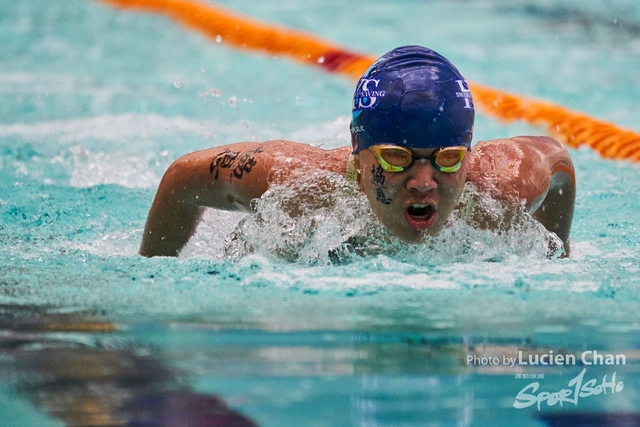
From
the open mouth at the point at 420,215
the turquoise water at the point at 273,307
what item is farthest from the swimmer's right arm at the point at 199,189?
the open mouth at the point at 420,215

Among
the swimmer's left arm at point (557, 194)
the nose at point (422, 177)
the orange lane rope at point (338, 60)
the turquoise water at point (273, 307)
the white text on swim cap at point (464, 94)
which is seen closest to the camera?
the turquoise water at point (273, 307)

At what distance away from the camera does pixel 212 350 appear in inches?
71.8

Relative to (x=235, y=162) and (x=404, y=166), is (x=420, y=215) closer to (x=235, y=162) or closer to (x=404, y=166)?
(x=404, y=166)

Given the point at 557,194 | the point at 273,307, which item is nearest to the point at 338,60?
the point at 557,194

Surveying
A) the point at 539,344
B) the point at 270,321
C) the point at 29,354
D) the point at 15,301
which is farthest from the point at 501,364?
the point at 15,301

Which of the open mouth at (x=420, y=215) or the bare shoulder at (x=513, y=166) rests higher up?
the bare shoulder at (x=513, y=166)

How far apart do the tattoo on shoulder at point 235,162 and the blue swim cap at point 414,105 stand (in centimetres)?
35

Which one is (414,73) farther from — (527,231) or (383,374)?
(383,374)

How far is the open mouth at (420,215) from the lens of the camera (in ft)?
8.11

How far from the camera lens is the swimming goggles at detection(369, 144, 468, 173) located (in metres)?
2.46

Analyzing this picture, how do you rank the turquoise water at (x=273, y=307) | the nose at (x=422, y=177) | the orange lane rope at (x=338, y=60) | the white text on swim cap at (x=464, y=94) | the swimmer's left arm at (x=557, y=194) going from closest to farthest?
the turquoise water at (x=273, y=307), the nose at (x=422, y=177), the white text on swim cap at (x=464, y=94), the swimmer's left arm at (x=557, y=194), the orange lane rope at (x=338, y=60)

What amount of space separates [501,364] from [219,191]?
127 centimetres

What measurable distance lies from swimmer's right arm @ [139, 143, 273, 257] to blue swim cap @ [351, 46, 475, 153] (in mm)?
351

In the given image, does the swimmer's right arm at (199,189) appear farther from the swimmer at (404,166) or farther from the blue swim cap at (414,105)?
the blue swim cap at (414,105)
